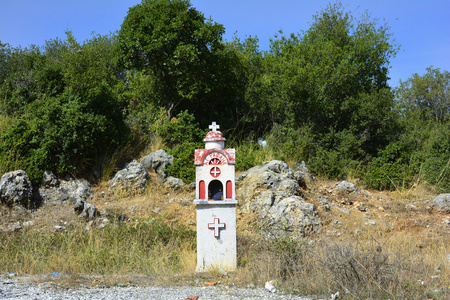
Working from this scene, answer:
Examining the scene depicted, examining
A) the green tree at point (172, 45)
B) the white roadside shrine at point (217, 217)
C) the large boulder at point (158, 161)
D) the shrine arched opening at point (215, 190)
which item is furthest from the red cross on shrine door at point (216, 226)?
the green tree at point (172, 45)

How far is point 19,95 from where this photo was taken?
1252 cm

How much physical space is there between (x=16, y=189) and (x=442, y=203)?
35.5ft

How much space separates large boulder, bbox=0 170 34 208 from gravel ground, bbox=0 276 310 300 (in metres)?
4.51

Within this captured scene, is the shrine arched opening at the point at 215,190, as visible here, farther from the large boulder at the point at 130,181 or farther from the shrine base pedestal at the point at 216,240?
the large boulder at the point at 130,181

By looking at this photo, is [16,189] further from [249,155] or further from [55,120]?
[249,155]

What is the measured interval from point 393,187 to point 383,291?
7.98m

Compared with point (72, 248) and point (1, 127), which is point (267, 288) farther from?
point (1, 127)

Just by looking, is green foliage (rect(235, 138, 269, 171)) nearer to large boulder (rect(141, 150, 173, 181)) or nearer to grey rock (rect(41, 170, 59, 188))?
large boulder (rect(141, 150, 173, 181))

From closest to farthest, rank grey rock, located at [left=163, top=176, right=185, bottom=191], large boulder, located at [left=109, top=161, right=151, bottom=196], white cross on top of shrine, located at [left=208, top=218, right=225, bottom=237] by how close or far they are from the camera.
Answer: white cross on top of shrine, located at [left=208, top=218, right=225, bottom=237]
large boulder, located at [left=109, top=161, right=151, bottom=196]
grey rock, located at [left=163, top=176, right=185, bottom=191]

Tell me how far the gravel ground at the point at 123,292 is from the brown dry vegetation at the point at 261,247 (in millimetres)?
285

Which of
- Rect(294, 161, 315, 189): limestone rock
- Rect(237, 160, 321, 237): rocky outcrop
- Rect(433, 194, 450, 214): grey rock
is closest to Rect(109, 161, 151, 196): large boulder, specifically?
Rect(237, 160, 321, 237): rocky outcrop

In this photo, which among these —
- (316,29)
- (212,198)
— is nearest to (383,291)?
(212,198)

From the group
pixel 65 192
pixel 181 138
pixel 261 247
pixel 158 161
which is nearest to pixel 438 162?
pixel 181 138

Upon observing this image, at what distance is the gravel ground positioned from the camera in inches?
191
